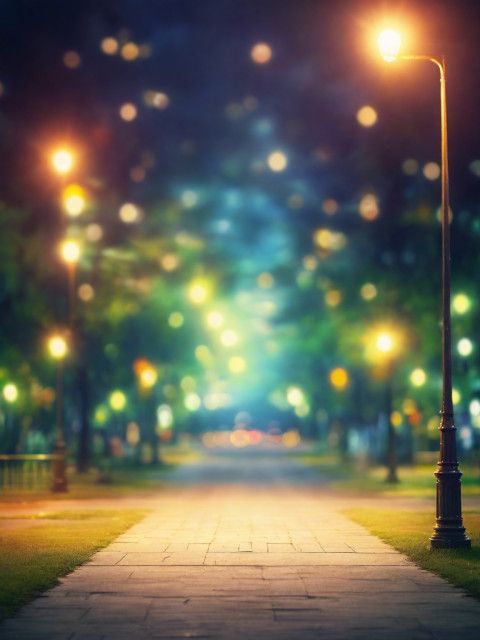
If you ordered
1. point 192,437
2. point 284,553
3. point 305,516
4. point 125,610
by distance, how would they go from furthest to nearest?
point 192,437, point 305,516, point 284,553, point 125,610

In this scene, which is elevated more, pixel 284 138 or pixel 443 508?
pixel 284 138

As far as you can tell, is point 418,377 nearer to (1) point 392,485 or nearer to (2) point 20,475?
(1) point 392,485

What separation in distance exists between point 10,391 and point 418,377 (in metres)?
17.8

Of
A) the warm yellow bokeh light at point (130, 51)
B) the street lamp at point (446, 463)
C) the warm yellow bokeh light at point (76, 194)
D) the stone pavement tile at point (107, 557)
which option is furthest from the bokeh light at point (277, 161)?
the stone pavement tile at point (107, 557)

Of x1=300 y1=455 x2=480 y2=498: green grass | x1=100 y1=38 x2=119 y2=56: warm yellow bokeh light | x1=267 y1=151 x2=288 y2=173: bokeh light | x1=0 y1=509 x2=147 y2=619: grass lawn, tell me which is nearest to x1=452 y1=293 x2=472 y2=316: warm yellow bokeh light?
x1=300 y1=455 x2=480 y2=498: green grass

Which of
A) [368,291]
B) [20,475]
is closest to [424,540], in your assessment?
[20,475]

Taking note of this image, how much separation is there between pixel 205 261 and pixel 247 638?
144 feet

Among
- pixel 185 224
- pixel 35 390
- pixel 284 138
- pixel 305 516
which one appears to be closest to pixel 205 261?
pixel 185 224

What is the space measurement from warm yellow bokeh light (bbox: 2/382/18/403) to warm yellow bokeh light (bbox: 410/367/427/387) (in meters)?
17.1

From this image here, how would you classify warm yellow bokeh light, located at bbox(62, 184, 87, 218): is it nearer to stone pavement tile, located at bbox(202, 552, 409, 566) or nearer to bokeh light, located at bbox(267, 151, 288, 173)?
bokeh light, located at bbox(267, 151, 288, 173)

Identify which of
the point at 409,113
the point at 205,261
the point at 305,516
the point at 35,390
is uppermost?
the point at 409,113

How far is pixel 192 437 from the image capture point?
148125mm

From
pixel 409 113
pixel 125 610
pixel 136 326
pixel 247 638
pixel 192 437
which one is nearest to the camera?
pixel 247 638

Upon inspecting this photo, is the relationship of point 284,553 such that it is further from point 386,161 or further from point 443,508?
point 386,161
